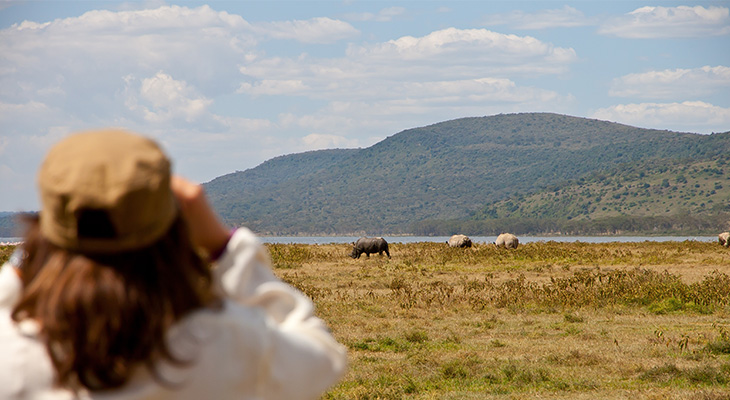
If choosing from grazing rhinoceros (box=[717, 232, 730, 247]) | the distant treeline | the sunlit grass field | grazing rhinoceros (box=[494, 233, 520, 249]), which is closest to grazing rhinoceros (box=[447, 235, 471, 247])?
grazing rhinoceros (box=[494, 233, 520, 249])

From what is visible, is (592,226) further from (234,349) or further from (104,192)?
(104,192)

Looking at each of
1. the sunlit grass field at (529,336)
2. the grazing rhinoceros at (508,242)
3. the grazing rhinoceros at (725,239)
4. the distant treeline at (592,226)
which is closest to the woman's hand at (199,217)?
the sunlit grass field at (529,336)

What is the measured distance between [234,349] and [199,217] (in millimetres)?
227

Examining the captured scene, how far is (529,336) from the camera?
13.4m

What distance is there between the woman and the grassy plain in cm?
799

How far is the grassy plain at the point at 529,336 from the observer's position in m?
9.65

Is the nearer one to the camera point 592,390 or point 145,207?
point 145,207

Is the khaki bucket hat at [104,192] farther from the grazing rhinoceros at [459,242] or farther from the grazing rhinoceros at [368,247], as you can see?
the grazing rhinoceros at [459,242]

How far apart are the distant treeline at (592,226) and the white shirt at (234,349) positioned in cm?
12974

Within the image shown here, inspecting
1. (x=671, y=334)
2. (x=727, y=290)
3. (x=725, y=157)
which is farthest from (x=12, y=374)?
(x=725, y=157)

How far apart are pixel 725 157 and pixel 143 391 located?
187 meters

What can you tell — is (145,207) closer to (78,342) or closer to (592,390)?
(78,342)

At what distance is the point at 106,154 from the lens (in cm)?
113

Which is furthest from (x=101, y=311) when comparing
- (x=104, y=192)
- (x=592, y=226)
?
(x=592, y=226)
